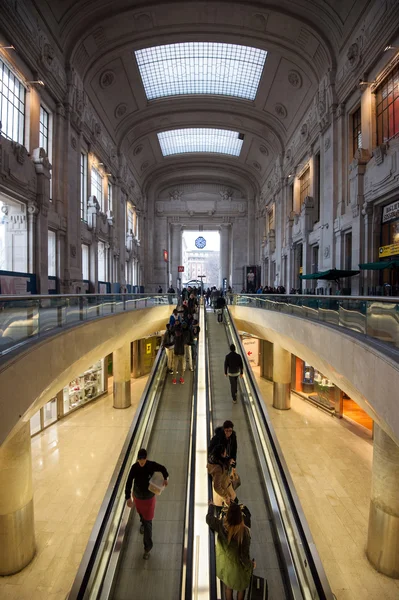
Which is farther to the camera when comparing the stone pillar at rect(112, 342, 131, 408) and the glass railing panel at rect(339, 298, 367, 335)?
the stone pillar at rect(112, 342, 131, 408)

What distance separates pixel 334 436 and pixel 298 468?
3105 mm

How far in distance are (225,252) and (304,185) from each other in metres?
18.6

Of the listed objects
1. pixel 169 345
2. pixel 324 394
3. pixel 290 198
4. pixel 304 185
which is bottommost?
pixel 324 394

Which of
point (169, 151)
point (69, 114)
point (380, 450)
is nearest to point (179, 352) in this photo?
point (380, 450)

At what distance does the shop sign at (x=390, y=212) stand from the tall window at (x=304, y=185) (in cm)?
919

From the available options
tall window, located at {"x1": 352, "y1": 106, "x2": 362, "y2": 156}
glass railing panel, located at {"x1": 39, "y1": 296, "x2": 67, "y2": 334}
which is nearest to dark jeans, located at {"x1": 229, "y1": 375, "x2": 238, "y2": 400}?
glass railing panel, located at {"x1": 39, "y1": 296, "x2": 67, "y2": 334}

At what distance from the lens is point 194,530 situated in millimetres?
3971

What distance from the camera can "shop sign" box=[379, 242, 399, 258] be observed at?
1277 centimetres

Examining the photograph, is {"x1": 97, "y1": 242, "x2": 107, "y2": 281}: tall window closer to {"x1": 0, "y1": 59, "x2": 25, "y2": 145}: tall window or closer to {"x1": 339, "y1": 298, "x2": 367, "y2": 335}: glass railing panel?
{"x1": 0, "y1": 59, "x2": 25, "y2": 145}: tall window

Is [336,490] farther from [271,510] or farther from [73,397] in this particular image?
[73,397]

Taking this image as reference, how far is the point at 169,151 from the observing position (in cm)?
3453

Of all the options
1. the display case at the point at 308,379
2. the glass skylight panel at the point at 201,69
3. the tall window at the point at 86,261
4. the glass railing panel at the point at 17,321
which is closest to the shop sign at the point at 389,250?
the display case at the point at 308,379

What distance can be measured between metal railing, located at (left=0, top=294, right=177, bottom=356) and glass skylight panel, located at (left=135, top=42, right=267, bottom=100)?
18129 mm

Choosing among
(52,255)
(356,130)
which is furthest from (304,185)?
(52,255)
